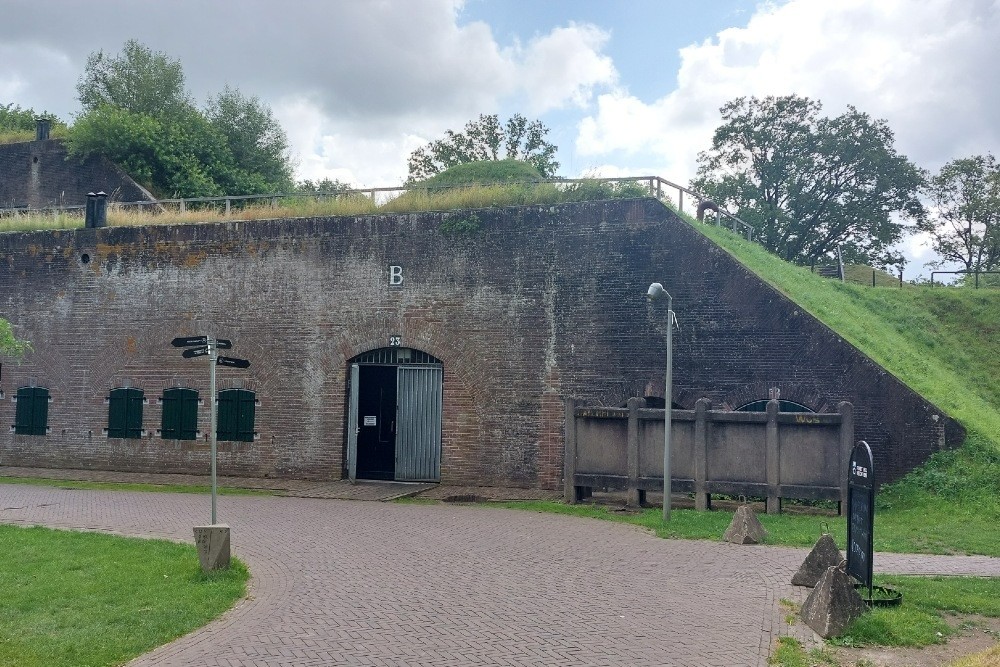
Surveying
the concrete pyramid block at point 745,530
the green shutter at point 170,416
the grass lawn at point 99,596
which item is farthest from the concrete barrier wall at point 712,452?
the green shutter at point 170,416

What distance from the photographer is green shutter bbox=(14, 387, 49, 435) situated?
21.5 metres

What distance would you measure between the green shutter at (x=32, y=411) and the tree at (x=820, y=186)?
100ft

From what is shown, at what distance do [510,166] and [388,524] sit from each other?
436 inches

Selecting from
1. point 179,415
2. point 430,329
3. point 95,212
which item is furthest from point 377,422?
point 95,212

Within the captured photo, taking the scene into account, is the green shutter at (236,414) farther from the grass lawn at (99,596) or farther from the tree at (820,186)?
the tree at (820,186)

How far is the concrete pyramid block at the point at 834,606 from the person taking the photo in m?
7.29

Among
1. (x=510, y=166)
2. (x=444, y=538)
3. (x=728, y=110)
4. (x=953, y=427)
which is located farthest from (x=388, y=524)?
(x=728, y=110)

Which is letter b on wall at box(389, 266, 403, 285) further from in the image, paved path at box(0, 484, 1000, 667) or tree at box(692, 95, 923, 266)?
tree at box(692, 95, 923, 266)

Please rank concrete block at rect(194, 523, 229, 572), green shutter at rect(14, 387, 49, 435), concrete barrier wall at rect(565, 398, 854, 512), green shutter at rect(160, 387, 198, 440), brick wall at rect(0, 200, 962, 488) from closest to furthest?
concrete block at rect(194, 523, 229, 572), concrete barrier wall at rect(565, 398, 854, 512), brick wall at rect(0, 200, 962, 488), green shutter at rect(160, 387, 198, 440), green shutter at rect(14, 387, 49, 435)

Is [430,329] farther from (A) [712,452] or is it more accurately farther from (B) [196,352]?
(B) [196,352]

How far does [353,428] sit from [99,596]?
34.4 feet

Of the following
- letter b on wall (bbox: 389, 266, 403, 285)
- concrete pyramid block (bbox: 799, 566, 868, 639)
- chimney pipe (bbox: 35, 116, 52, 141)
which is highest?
chimney pipe (bbox: 35, 116, 52, 141)

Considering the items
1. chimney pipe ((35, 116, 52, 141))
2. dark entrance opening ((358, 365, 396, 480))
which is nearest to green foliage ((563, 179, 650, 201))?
dark entrance opening ((358, 365, 396, 480))

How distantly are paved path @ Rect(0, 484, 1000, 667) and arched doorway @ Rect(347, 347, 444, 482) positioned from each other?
163 inches
